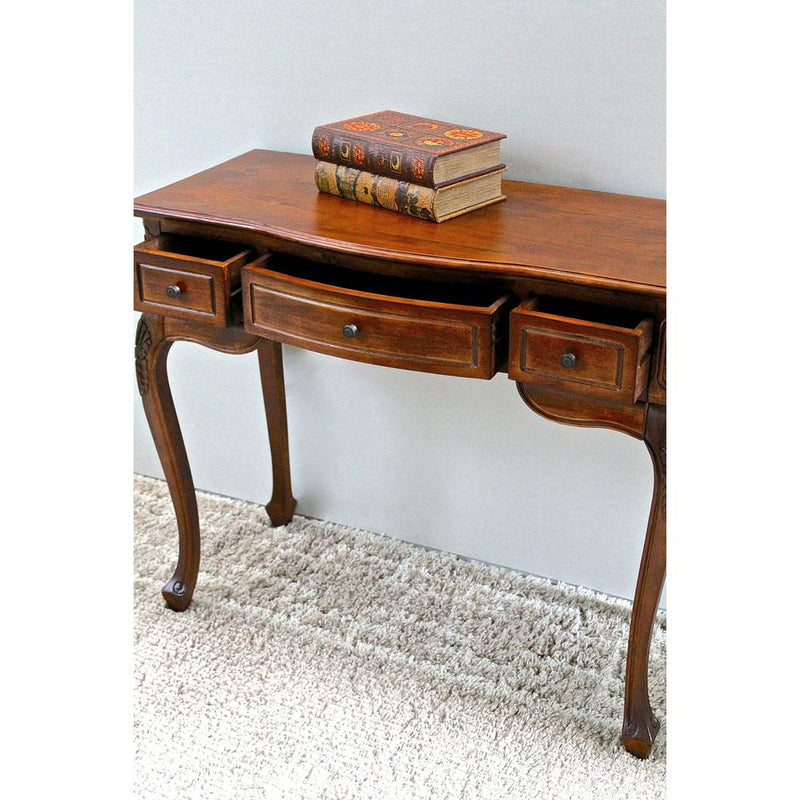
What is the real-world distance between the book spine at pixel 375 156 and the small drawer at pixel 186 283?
0.20m

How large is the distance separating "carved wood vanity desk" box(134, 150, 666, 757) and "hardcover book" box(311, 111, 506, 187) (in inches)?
2.6

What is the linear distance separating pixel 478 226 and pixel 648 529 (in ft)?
1.61

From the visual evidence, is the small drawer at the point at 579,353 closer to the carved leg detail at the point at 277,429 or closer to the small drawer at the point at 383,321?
the small drawer at the point at 383,321

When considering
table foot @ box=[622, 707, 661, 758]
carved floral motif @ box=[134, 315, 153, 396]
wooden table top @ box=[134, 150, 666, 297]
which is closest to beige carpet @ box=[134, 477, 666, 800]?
table foot @ box=[622, 707, 661, 758]

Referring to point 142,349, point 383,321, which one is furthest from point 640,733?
point 142,349

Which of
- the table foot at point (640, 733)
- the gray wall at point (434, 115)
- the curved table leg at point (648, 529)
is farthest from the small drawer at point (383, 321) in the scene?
the table foot at point (640, 733)

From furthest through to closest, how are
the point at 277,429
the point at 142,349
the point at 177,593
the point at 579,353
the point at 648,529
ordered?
the point at 277,429
the point at 177,593
the point at 142,349
the point at 648,529
the point at 579,353

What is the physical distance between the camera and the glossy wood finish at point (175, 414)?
5.04 ft

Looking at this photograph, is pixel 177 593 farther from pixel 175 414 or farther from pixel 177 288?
pixel 177 288

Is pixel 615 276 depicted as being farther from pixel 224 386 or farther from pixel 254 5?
pixel 224 386

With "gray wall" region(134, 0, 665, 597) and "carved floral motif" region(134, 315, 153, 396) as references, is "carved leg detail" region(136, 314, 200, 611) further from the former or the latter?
"gray wall" region(134, 0, 665, 597)

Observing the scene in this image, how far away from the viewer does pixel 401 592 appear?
5.96ft

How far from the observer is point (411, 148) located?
53.1 inches
